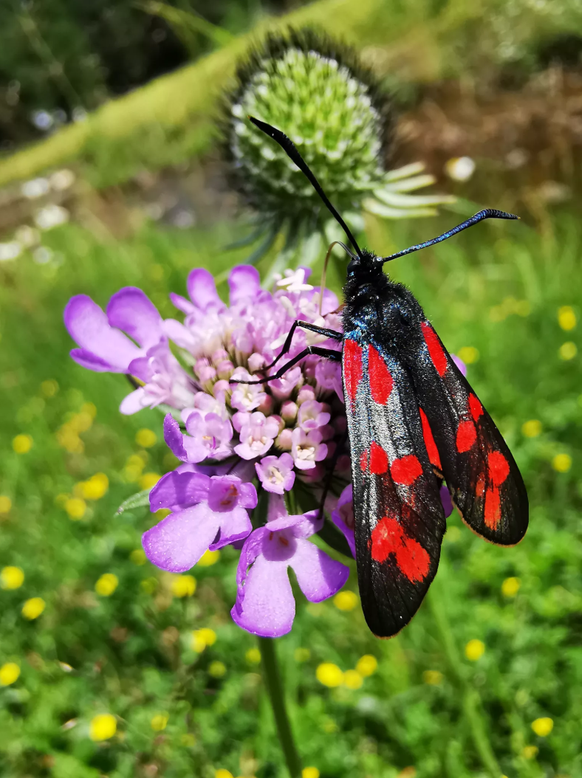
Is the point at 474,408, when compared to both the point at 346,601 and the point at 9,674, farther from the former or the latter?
the point at 9,674

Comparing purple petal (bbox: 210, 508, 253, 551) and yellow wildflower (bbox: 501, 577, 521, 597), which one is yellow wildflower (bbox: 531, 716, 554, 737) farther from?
purple petal (bbox: 210, 508, 253, 551)

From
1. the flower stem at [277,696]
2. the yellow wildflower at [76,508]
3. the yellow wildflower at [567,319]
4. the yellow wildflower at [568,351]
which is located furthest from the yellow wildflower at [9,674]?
the yellow wildflower at [567,319]

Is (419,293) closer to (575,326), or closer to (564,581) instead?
(575,326)

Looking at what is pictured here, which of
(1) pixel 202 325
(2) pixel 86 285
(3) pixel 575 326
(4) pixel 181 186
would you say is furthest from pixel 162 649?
(4) pixel 181 186

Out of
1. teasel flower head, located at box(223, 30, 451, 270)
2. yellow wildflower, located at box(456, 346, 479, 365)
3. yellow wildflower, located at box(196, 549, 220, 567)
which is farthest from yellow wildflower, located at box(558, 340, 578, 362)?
yellow wildflower, located at box(196, 549, 220, 567)

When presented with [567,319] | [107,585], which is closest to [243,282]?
[107,585]

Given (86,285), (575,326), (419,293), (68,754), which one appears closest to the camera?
(68,754)

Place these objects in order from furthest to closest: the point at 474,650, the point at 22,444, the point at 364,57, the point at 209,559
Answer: the point at 364,57 < the point at 22,444 < the point at 209,559 < the point at 474,650
